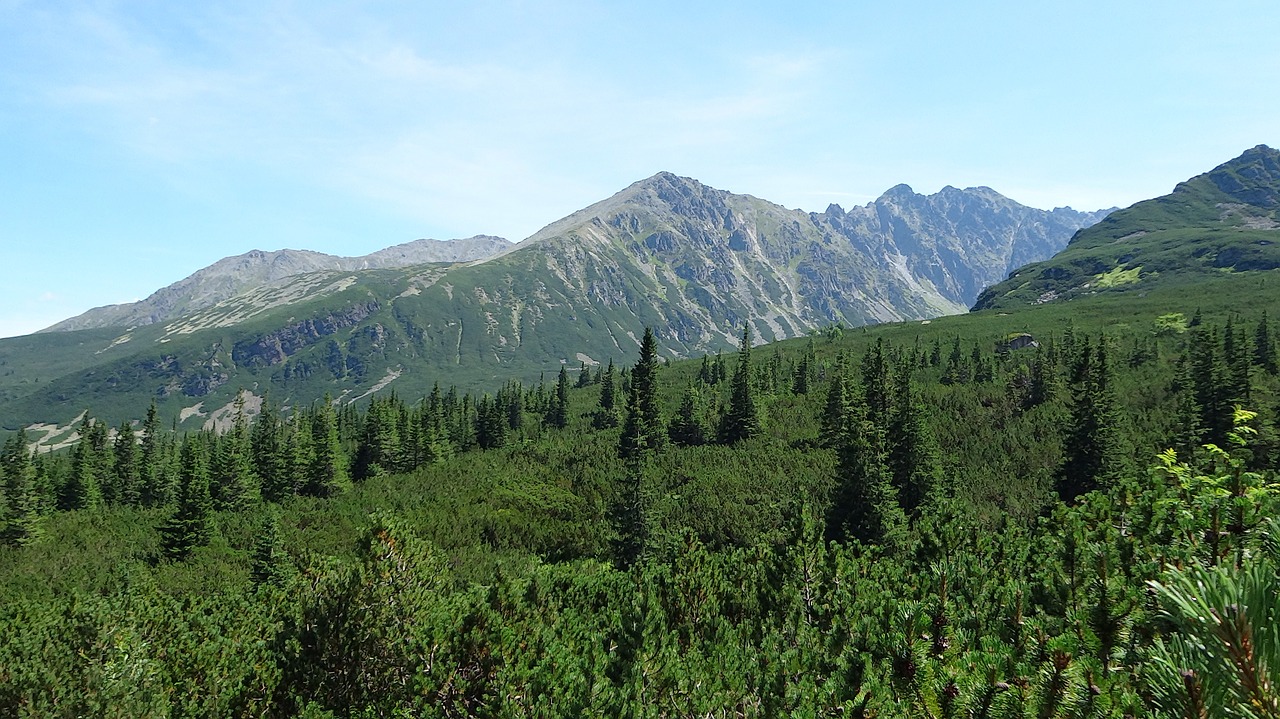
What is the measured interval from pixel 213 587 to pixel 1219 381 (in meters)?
94.5

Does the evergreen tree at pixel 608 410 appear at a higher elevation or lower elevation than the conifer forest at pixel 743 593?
lower

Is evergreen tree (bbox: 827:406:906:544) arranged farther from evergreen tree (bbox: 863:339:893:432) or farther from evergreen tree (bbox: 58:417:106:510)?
evergreen tree (bbox: 58:417:106:510)

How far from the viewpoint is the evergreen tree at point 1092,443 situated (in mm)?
47500

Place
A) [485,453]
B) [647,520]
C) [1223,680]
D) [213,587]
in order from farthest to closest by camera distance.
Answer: [485,453], [647,520], [213,587], [1223,680]

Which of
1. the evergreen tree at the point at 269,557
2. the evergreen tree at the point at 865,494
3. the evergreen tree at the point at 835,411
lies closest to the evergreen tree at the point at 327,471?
the evergreen tree at the point at 269,557

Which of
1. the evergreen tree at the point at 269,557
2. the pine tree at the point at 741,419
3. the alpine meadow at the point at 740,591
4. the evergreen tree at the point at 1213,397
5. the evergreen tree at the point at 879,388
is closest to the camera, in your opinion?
the alpine meadow at the point at 740,591

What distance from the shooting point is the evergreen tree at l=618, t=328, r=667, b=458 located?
77.3 m

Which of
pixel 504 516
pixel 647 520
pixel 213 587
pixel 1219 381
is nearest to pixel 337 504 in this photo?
pixel 504 516

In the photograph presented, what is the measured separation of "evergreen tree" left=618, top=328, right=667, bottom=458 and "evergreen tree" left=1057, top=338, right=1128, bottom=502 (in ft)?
138

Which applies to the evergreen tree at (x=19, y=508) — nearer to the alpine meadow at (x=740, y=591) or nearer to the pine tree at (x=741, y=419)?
the alpine meadow at (x=740, y=591)

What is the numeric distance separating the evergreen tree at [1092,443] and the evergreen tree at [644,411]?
4220 centimetres

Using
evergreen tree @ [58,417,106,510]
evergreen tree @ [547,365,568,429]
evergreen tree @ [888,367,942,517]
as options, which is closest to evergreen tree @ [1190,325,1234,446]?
evergreen tree @ [888,367,942,517]

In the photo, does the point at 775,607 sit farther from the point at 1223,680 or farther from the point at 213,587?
the point at 213,587

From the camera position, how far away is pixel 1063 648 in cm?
561
